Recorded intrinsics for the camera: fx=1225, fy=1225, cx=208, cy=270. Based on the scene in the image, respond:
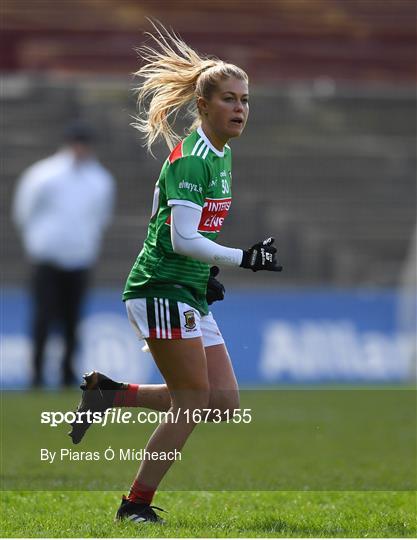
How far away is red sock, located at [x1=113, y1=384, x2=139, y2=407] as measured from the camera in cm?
553

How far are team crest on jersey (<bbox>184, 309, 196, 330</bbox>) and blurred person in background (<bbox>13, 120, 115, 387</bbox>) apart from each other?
693 cm

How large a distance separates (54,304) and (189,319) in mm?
7243

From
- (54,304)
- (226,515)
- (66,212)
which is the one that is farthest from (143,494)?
(66,212)

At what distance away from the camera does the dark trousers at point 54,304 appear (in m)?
12.1

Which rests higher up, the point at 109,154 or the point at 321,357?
the point at 109,154

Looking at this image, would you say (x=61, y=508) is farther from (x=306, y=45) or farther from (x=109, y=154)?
(x=306, y=45)

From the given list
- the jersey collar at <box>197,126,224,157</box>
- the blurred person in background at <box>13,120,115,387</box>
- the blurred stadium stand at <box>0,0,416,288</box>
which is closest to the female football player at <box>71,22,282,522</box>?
the jersey collar at <box>197,126,224,157</box>

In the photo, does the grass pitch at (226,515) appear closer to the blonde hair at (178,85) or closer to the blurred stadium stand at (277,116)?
the blonde hair at (178,85)

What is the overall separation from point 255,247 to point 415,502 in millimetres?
1649

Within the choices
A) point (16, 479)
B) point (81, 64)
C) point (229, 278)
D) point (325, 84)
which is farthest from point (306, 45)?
point (16, 479)

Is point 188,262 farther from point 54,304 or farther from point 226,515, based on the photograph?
point 54,304

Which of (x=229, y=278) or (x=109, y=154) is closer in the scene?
(x=229, y=278)

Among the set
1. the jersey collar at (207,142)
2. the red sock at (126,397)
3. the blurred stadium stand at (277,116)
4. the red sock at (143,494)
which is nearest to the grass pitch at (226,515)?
the red sock at (143,494)

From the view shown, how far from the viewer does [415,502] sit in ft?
19.3
